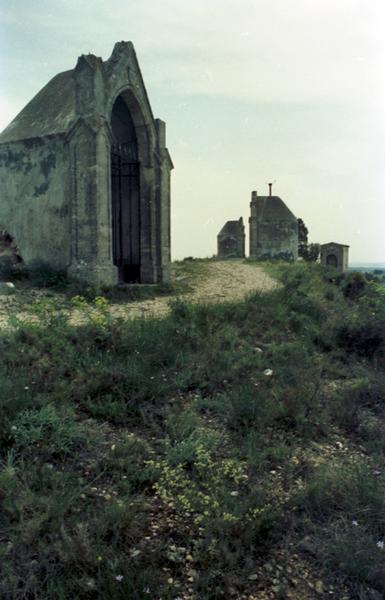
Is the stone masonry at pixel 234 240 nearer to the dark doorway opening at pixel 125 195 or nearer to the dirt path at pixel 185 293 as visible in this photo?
the dirt path at pixel 185 293

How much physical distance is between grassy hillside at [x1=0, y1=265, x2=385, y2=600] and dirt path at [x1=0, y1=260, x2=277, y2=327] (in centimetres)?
196

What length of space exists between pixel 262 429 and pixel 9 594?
2.85 m

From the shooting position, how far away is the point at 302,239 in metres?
47.1

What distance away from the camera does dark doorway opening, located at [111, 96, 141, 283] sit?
1484cm

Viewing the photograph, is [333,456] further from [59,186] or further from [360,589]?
[59,186]

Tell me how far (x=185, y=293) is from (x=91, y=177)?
4.04m

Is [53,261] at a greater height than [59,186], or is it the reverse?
[59,186]

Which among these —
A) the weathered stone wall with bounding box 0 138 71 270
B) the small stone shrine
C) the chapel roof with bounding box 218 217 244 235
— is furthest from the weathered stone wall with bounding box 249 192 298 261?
the weathered stone wall with bounding box 0 138 71 270

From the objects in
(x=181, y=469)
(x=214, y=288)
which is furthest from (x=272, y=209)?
(x=181, y=469)

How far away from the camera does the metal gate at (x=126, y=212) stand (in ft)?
49.1

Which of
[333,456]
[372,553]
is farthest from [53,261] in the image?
[372,553]

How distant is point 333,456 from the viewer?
4.67 metres

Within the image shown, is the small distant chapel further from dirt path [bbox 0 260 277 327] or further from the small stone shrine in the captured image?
the small stone shrine

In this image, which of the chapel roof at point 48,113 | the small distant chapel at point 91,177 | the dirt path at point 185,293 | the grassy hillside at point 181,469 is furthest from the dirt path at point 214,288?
the chapel roof at point 48,113
